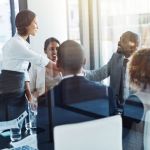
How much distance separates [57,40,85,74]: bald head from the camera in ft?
4.86

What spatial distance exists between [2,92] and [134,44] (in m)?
1.03

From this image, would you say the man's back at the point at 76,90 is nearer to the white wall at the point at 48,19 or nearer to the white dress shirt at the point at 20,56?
the white dress shirt at the point at 20,56

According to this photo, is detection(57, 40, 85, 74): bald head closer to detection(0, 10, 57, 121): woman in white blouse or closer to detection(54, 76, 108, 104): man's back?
detection(54, 76, 108, 104): man's back

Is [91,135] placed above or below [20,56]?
below

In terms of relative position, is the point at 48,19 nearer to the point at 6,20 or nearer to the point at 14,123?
the point at 6,20

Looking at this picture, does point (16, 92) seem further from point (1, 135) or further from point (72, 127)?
point (72, 127)

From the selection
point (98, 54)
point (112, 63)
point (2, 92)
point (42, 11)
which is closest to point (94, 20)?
point (98, 54)

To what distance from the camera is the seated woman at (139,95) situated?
135 centimetres

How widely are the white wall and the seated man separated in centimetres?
142

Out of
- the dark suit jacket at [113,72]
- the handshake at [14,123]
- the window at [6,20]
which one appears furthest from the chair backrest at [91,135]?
the window at [6,20]

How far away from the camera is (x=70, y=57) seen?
149 cm

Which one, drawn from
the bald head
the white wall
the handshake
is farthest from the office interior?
the handshake

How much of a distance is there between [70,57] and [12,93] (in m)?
0.71

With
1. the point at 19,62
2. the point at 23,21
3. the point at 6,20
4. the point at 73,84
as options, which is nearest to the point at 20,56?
the point at 19,62
